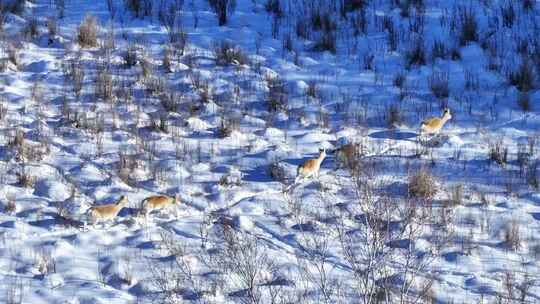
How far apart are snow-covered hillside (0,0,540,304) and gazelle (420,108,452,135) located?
0.18 metres

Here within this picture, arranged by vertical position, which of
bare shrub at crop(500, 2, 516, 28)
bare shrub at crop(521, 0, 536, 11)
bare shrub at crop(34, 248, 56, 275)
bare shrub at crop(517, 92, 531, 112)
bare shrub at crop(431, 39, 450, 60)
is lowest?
bare shrub at crop(34, 248, 56, 275)

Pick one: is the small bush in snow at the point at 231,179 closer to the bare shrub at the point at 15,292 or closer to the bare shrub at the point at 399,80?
the bare shrub at the point at 15,292

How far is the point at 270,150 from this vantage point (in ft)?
33.7

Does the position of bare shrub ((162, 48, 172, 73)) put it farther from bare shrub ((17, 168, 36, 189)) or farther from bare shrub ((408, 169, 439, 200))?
bare shrub ((408, 169, 439, 200))

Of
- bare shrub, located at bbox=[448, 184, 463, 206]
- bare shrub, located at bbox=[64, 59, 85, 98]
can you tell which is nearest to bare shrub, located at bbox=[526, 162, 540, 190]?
bare shrub, located at bbox=[448, 184, 463, 206]

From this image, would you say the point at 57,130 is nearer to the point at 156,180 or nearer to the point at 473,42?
the point at 156,180

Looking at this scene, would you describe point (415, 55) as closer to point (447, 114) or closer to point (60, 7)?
point (447, 114)

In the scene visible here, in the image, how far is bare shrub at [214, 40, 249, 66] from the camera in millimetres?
12328

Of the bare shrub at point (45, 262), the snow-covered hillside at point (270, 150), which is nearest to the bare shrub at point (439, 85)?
the snow-covered hillside at point (270, 150)

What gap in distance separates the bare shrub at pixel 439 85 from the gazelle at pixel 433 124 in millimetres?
1027

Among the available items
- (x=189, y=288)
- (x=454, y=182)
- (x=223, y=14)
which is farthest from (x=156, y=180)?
(x=223, y=14)

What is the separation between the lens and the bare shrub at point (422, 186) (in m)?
9.27

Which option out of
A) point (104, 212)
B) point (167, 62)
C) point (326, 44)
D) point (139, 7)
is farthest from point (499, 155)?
point (139, 7)

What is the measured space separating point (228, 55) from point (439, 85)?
2737mm
